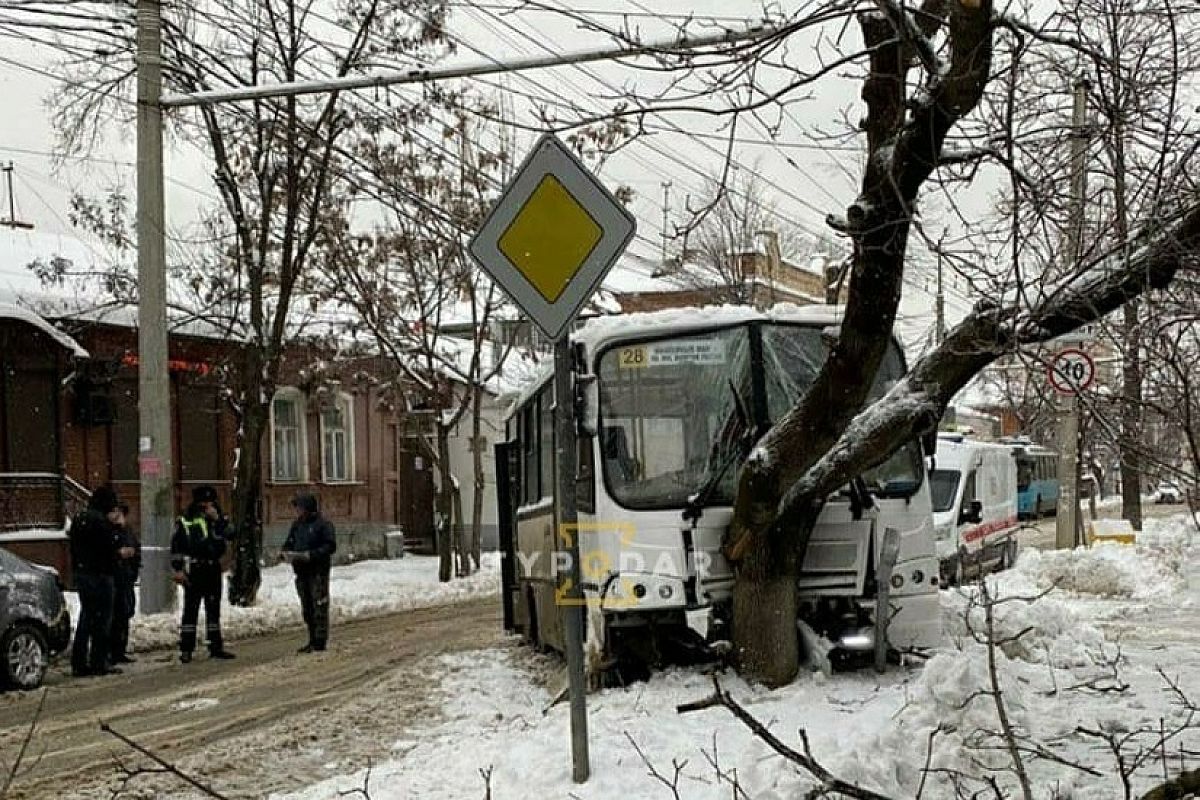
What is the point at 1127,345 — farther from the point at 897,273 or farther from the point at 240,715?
the point at 240,715

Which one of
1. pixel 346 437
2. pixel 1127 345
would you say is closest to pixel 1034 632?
pixel 1127 345

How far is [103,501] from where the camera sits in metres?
14.2

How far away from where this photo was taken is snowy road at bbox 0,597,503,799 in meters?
8.62

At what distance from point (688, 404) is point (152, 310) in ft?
30.8

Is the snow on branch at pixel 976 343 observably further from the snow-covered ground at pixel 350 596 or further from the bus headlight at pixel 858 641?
the snow-covered ground at pixel 350 596

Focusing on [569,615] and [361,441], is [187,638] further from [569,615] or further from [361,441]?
[361,441]

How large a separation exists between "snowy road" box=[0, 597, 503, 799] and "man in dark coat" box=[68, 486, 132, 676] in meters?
0.38

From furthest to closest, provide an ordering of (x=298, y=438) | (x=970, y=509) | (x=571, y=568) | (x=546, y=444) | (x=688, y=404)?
(x=298, y=438)
(x=970, y=509)
(x=546, y=444)
(x=688, y=404)
(x=571, y=568)

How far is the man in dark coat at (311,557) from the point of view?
1480 cm

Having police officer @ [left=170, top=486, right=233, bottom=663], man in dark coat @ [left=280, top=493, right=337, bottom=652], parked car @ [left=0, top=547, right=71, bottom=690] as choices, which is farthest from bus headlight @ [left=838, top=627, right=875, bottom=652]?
police officer @ [left=170, top=486, right=233, bottom=663]

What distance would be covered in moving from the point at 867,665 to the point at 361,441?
27100mm

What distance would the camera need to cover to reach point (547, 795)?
627 cm

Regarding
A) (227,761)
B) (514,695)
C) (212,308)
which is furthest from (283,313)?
(227,761)

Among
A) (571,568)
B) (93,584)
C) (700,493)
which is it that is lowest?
(93,584)
